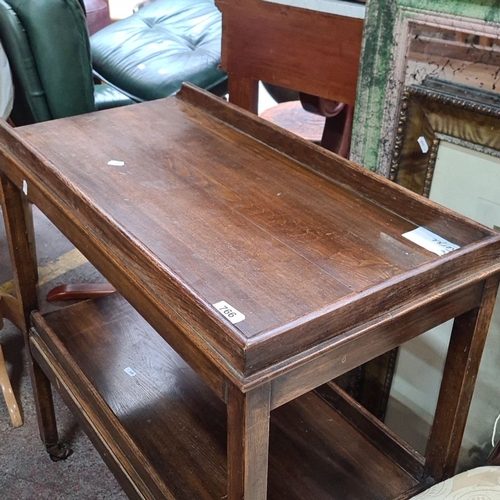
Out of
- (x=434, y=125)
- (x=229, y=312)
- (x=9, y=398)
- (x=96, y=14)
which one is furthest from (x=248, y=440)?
(x=96, y=14)

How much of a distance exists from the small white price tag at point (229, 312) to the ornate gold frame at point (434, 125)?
0.56m

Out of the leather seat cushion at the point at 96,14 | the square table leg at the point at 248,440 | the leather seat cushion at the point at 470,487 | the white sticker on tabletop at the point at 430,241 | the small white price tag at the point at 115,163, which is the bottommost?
the leather seat cushion at the point at 470,487

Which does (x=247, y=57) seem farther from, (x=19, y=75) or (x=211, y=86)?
(x=211, y=86)

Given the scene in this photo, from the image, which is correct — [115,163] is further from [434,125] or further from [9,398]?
[9,398]

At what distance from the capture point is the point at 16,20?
1.55 metres

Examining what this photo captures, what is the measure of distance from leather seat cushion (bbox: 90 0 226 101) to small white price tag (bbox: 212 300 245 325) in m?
1.61

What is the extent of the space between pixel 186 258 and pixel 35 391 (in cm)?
82

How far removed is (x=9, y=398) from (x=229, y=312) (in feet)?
3.85

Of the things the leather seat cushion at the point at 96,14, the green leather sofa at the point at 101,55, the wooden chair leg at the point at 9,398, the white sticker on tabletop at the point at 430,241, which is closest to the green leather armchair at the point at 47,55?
the green leather sofa at the point at 101,55

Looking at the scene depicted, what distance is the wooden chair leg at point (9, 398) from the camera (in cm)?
168

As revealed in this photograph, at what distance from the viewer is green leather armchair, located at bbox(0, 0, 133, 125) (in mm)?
1551

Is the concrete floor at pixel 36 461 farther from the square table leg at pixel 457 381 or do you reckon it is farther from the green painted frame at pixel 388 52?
the green painted frame at pixel 388 52

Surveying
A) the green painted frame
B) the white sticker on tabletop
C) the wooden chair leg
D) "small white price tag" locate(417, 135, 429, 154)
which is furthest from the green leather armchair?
the white sticker on tabletop

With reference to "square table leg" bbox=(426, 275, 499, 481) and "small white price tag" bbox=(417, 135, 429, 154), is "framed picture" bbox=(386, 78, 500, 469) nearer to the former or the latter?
"small white price tag" bbox=(417, 135, 429, 154)
